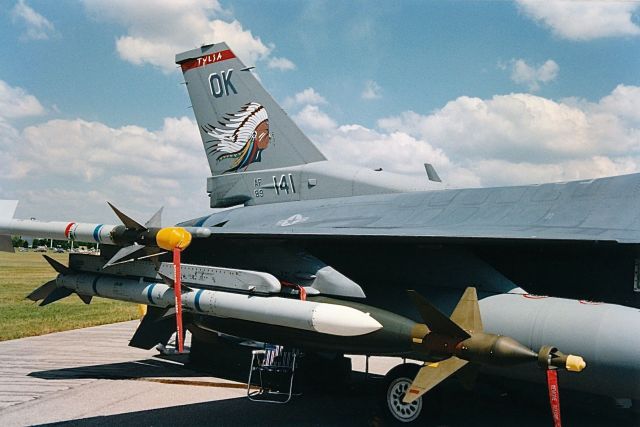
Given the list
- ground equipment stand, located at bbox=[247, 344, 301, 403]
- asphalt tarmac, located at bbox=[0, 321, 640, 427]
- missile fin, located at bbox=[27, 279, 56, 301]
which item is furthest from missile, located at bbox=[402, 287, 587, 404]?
missile fin, located at bbox=[27, 279, 56, 301]

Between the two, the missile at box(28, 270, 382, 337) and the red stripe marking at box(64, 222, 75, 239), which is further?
the red stripe marking at box(64, 222, 75, 239)

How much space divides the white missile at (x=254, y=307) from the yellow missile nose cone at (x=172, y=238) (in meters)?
0.77

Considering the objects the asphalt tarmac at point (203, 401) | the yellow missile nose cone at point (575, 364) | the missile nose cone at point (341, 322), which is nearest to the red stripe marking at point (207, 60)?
the asphalt tarmac at point (203, 401)

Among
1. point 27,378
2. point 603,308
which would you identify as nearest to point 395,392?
point 603,308

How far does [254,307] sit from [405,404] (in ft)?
7.27

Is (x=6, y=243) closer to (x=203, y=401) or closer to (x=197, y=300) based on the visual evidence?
(x=197, y=300)

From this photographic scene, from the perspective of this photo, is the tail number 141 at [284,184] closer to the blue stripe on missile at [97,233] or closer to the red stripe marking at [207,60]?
the red stripe marking at [207,60]

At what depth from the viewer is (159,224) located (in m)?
8.16

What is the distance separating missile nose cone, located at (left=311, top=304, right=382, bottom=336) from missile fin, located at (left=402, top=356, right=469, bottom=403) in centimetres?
88

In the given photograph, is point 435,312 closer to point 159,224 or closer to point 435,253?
point 435,253

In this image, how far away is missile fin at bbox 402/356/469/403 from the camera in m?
6.27

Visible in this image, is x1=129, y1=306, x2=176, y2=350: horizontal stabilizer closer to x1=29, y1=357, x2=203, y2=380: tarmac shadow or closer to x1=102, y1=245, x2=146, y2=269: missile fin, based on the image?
x1=29, y1=357, x2=203, y2=380: tarmac shadow

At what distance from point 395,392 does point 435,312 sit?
1.77 meters

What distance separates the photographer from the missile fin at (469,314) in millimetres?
6480
